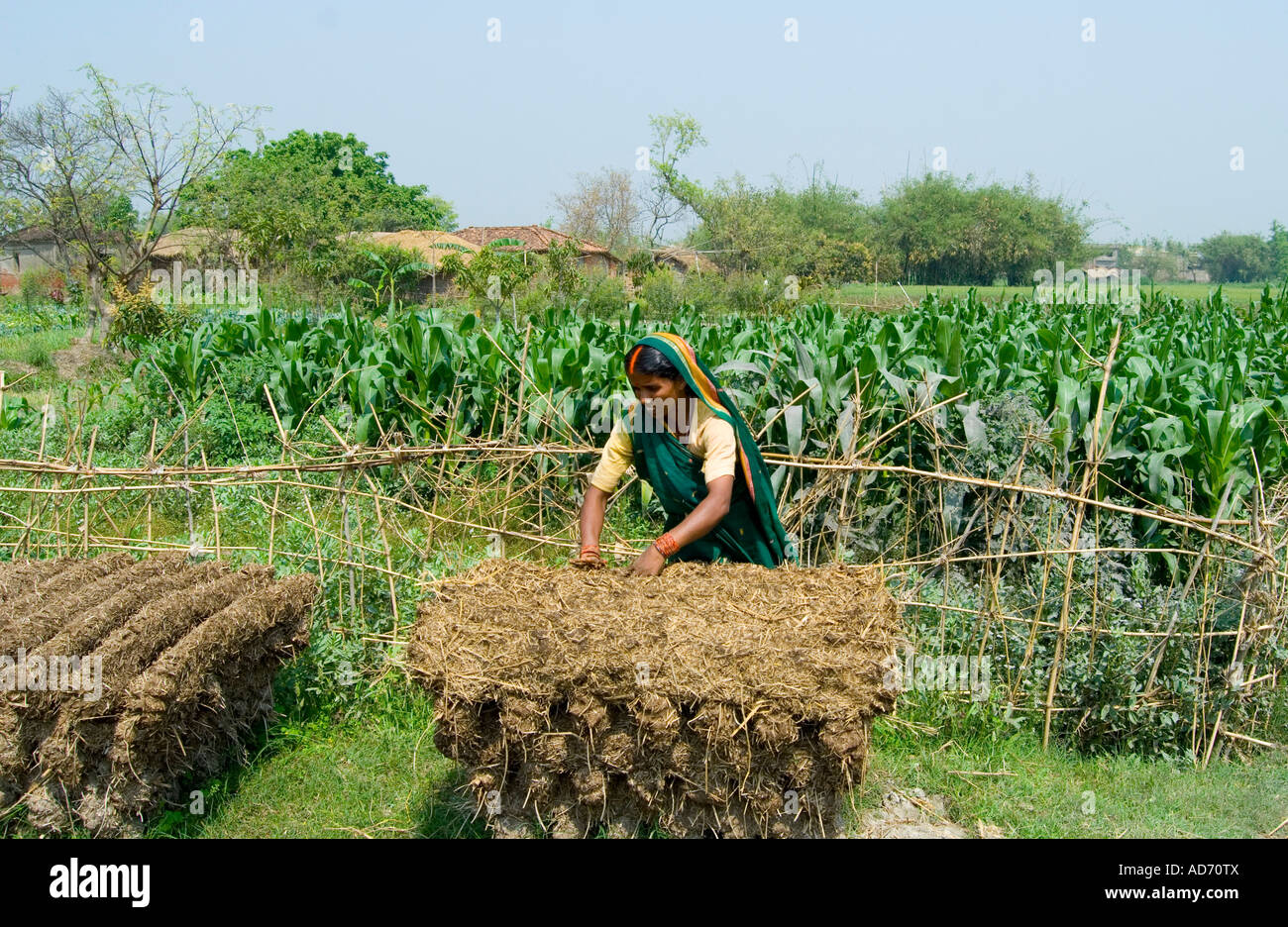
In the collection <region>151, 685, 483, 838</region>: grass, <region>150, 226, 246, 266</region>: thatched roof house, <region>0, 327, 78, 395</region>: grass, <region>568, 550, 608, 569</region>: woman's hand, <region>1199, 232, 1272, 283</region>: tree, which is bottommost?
<region>151, 685, 483, 838</region>: grass

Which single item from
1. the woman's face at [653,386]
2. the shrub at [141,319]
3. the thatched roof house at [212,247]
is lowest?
the woman's face at [653,386]

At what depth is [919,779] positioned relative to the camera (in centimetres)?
420

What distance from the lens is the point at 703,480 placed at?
3.75 m

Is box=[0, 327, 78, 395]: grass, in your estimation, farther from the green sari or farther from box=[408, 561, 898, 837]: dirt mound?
box=[408, 561, 898, 837]: dirt mound

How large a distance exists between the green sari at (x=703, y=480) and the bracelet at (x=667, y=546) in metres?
0.29

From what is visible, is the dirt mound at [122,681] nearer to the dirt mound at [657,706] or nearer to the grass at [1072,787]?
the dirt mound at [657,706]

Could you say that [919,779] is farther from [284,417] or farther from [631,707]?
[284,417]

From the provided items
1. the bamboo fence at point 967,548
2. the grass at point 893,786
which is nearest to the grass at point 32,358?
the bamboo fence at point 967,548

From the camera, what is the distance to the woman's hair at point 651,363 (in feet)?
11.3

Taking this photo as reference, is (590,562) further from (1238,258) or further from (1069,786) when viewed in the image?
(1238,258)

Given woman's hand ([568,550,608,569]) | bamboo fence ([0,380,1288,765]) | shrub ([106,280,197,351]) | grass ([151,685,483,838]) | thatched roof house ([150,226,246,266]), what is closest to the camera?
woman's hand ([568,550,608,569])

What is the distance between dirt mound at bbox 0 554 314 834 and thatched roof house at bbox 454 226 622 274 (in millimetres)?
31257

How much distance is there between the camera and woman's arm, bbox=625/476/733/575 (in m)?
3.45

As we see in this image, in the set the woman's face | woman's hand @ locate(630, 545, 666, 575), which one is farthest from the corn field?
the woman's face
